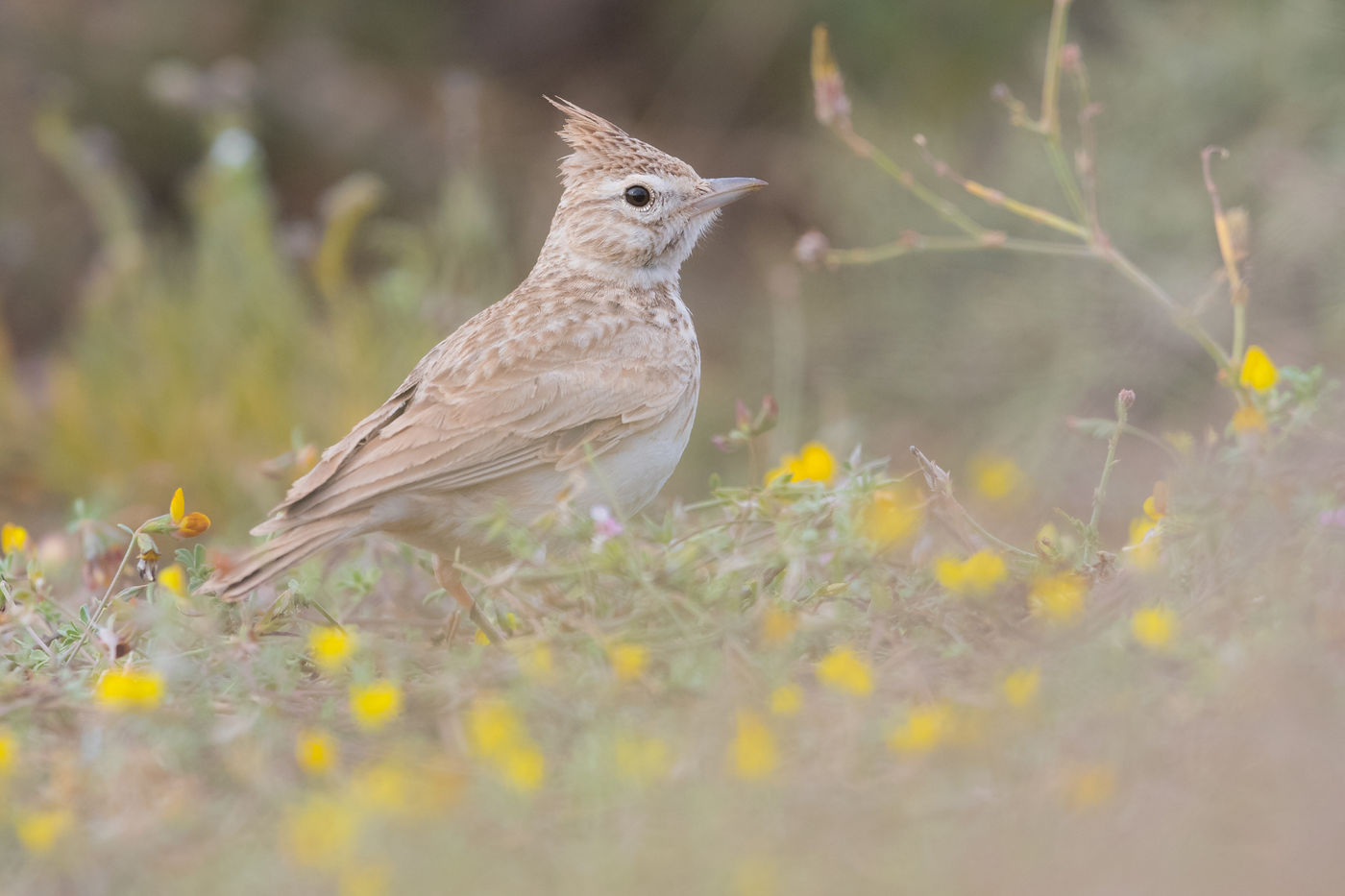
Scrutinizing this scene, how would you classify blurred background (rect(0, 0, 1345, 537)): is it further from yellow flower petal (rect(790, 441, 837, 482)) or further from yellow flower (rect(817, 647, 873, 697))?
yellow flower (rect(817, 647, 873, 697))

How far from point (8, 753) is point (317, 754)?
590 millimetres

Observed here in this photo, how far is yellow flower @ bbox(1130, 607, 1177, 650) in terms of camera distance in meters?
2.50

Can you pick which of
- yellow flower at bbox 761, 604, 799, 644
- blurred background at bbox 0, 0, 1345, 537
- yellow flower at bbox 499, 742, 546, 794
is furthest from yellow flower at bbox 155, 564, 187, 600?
yellow flower at bbox 761, 604, 799, 644

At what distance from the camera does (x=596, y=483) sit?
373 centimetres

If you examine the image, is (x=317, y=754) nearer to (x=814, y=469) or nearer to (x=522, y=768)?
(x=522, y=768)

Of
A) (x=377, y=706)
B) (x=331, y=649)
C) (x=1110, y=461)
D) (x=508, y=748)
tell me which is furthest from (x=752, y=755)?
(x=1110, y=461)

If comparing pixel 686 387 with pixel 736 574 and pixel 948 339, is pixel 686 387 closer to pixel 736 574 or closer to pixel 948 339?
pixel 736 574

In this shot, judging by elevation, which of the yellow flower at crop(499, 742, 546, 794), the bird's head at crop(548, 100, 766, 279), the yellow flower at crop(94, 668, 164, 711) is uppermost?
the bird's head at crop(548, 100, 766, 279)

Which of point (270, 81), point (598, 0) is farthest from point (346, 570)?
point (598, 0)

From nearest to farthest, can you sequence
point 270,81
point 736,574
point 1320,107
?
point 736,574 < point 1320,107 < point 270,81

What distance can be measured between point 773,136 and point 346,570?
24.6 ft

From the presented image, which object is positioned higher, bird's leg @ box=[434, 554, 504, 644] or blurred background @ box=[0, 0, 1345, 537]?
blurred background @ box=[0, 0, 1345, 537]

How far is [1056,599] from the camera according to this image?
272 cm

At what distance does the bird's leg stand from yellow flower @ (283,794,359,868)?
1.11m
